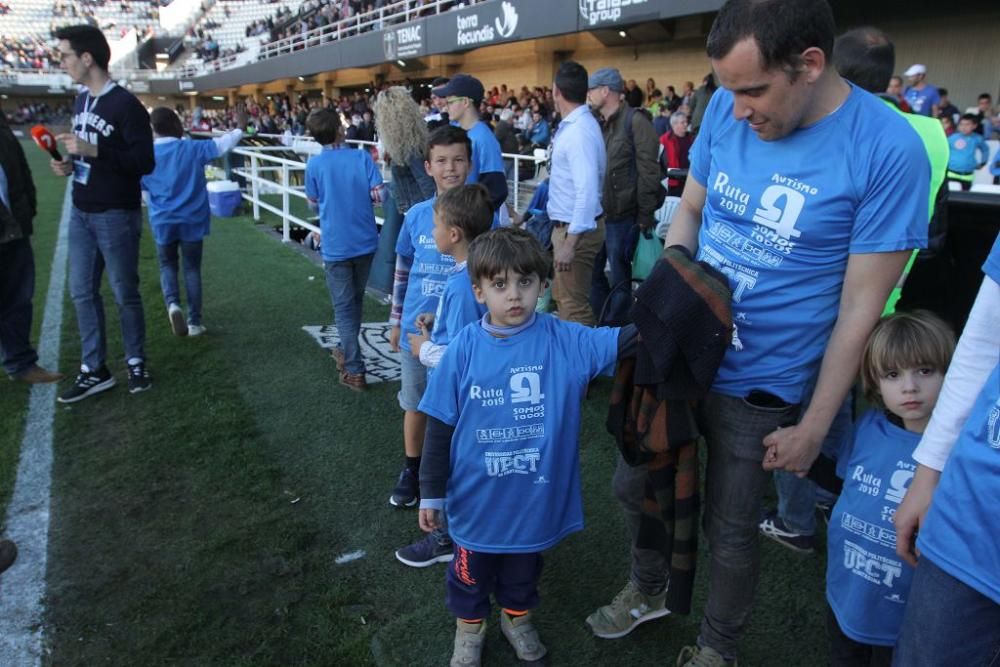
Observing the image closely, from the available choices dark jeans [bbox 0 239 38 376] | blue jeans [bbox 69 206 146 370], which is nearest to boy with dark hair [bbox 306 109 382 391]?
blue jeans [bbox 69 206 146 370]

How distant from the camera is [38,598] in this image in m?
2.65

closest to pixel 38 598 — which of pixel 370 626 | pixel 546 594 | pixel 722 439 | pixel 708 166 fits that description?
pixel 370 626

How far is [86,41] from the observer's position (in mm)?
4152

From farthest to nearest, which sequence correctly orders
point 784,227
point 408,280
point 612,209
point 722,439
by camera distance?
1. point 612,209
2. point 408,280
3. point 722,439
4. point 784,227

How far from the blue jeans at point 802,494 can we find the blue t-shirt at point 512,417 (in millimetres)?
1154

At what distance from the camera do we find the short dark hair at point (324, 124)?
4.59 metres

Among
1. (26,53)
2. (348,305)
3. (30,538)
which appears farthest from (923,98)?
(26,53)

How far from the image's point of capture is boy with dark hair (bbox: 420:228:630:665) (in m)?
2.16

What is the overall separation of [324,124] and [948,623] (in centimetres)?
427

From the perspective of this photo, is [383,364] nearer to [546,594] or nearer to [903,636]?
[546,594]

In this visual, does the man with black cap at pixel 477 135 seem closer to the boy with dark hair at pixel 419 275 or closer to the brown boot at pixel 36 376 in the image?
the boy with dark hair at pixel 419 275

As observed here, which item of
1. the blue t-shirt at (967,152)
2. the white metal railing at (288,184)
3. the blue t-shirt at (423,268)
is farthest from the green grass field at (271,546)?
the blue t-shirt at (967,152)

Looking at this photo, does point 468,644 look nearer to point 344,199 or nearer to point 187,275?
point 344,199

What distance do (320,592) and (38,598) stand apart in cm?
104
